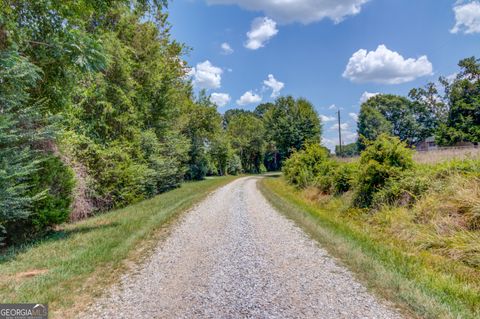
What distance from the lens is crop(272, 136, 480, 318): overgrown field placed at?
135 inches

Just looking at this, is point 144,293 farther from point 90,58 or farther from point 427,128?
point 427,128

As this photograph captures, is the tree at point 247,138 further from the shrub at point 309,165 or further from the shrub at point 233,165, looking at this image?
the shrub at point 309,165

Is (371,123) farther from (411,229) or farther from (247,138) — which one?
(411,229)

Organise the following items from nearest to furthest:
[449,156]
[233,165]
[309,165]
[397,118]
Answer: [449,156], [309,165], [233,165], [397,118]

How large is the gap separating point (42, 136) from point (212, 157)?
37106 millimetres

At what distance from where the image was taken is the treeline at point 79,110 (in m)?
5.52

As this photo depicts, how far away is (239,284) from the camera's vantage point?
3.74 meters

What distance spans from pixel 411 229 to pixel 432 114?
6219cm

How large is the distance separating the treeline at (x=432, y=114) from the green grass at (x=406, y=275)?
21372 millimetres

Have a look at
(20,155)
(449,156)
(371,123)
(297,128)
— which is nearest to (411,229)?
(449,156)

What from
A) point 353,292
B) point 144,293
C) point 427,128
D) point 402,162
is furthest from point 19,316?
point 427,128

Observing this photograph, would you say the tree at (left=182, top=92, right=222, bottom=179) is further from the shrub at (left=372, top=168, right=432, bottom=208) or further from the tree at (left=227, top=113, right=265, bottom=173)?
the shrub at (left=372, top=168, right=432, bottom=208)

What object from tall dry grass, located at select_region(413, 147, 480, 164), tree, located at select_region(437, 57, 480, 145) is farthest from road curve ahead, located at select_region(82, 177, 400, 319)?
tree, located at select_region(437, 57, 480, 145)

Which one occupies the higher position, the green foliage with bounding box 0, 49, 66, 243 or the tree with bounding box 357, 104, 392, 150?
the tree with bounding box 357, 104, 392, 150
